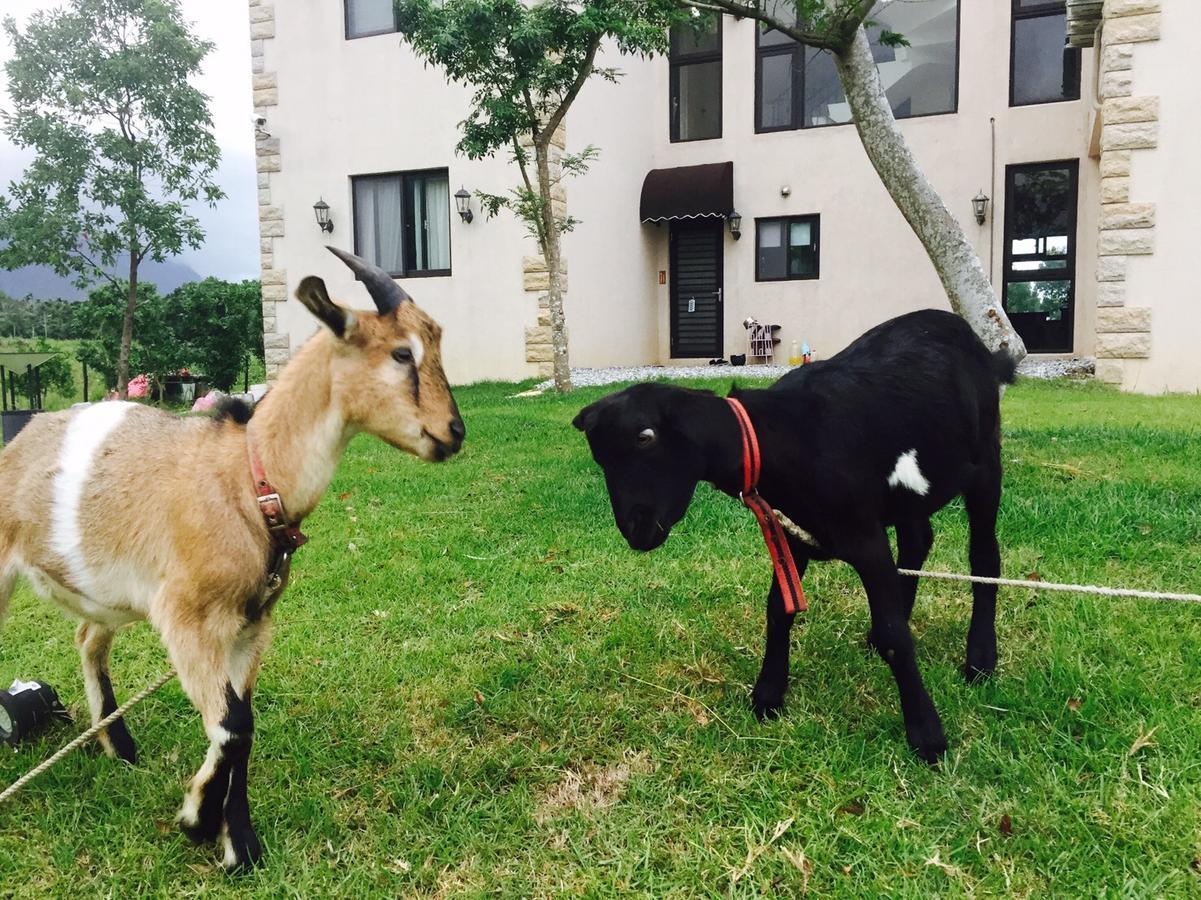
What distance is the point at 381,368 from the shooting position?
2.19 m

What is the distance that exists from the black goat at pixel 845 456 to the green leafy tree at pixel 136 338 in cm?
1518

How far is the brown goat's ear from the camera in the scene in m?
2.04

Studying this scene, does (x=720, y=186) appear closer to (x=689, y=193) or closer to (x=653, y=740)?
(x=689, y=193)

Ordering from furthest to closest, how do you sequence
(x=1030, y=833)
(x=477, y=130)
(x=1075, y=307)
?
(x=1075, y=307), (x=477, y=130), (x=1030, y=833)

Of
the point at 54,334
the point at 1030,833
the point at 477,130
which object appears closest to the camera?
the point at 1030,833

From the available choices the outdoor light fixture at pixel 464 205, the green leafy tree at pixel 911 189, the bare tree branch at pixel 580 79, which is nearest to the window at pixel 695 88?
the outdoor light fixture at pixel 464 205

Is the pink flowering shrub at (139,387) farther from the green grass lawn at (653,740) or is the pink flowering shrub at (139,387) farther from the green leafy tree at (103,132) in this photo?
the green grass lawn at (653,740)

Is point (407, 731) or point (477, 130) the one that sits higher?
point (477, 130)

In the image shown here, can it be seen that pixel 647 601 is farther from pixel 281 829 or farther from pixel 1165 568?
pixel 1165 568

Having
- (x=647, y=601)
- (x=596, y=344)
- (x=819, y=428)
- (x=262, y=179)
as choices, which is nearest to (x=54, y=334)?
(x=262, y=179)

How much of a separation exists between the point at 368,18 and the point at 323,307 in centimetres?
1458

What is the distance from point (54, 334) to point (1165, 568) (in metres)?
21.0

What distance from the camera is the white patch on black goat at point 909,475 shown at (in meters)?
2.67

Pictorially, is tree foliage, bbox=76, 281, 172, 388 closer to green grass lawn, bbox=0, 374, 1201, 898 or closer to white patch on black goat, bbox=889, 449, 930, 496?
green grass lawn, bbox=0, 374, 1201, 898
